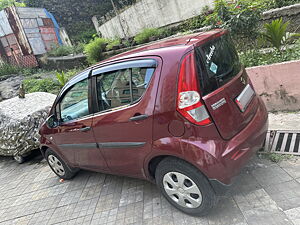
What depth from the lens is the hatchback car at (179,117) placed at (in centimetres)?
191

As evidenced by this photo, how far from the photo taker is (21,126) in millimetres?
4738

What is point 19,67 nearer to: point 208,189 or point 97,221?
point 97,221

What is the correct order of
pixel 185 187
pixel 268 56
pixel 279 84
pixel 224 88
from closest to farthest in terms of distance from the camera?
pixel 224 88 → pixel 185 187 → pixel 279 84 → pixel 268 56

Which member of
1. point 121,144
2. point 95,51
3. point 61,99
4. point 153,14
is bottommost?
point 121,144

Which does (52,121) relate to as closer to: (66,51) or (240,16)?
(240,16)

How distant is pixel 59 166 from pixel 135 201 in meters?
1.77

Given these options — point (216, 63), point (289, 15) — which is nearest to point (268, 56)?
point (289, 15)

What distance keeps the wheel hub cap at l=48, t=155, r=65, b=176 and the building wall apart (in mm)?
8350

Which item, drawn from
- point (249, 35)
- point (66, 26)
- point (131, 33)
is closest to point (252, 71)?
point (249, 35)

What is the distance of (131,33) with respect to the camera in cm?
1296

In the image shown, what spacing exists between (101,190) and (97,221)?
630mm

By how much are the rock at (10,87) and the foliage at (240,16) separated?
9.61 m

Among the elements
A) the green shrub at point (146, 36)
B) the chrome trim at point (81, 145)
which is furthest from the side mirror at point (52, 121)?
the green shrub at point (146, 36)

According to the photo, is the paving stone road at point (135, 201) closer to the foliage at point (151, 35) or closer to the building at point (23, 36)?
the foliage at point (151, 35)
